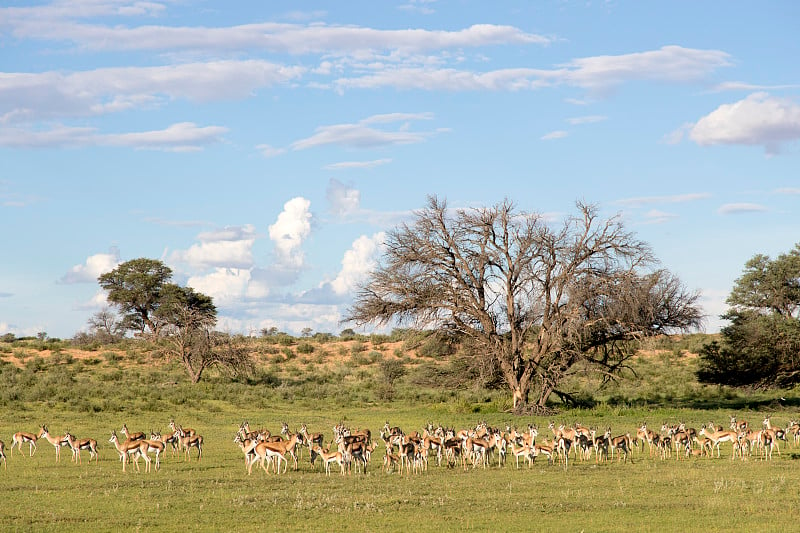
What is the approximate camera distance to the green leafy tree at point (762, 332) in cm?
4119

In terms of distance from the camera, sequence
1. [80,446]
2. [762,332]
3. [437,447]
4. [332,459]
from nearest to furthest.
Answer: [332,459]
[437,447]
[80,446]
[762,332]

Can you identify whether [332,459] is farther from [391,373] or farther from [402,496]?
[391,373]

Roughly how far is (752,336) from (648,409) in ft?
21.6

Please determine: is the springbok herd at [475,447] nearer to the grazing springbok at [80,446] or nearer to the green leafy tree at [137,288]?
the grazing springbok at [80,446]

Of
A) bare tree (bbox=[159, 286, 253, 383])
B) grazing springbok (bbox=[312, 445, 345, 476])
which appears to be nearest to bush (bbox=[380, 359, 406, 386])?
bare tree (bbox=[159, 286, 253, 383])

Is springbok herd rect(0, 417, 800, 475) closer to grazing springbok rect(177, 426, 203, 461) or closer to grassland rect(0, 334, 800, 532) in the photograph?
grazing springbok rect(177, 426, 203, 461)

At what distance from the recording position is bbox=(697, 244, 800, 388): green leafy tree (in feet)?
Answer: 135

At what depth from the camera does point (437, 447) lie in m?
23.3

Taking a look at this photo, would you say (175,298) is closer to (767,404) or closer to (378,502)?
(767,404)

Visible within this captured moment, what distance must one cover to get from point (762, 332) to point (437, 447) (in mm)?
23696

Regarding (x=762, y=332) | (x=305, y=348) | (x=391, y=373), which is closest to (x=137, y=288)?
(x=305, y=348)

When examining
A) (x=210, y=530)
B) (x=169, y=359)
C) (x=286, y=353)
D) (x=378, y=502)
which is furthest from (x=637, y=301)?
(x=286, y=353)

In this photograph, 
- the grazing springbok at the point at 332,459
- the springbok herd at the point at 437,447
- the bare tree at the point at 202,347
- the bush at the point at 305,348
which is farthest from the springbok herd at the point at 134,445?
the bush at the point at 305,348

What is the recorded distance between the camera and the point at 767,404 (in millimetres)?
42156
